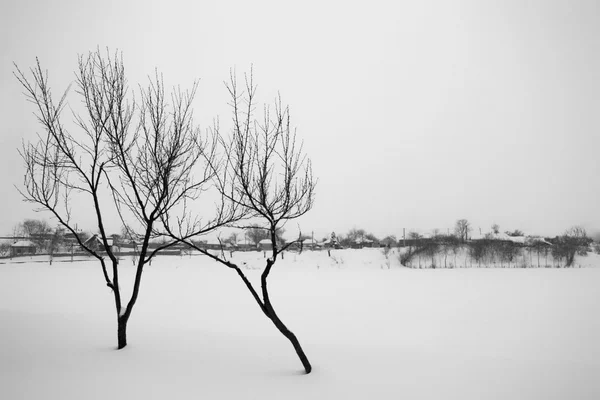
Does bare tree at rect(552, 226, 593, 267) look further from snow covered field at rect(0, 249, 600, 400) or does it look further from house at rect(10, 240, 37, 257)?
house at rect(10, 240, 37, 257)

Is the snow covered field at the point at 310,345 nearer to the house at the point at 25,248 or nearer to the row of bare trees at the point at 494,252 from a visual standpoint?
the row of bare trees at the point at 494,252

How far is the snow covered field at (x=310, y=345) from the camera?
397 centimetres

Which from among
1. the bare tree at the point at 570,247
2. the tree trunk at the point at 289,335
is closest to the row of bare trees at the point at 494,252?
the bare tree at the point at 570,247

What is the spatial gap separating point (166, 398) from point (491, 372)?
165 inches

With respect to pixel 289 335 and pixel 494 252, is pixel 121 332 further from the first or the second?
pixel 494 252

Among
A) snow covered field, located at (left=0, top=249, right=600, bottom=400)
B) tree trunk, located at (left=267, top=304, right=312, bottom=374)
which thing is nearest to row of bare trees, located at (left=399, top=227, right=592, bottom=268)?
snow covered field, located at (left=0, top=249, right=600, bottom=400)

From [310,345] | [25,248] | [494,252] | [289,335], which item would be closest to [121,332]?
[289,335]

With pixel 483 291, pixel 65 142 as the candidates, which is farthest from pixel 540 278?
pixel 65 142

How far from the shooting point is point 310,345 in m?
5.86

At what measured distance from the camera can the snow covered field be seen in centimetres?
397

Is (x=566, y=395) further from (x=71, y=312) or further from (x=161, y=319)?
(x=71, y=312)

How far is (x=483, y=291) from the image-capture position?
490 inches

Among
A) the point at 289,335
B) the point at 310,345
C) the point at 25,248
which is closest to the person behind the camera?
the point at 289,335

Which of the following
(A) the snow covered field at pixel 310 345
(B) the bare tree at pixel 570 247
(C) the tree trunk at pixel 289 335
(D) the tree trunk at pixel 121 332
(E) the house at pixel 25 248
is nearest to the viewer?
(A) the snow covered field at pixel 310 345
